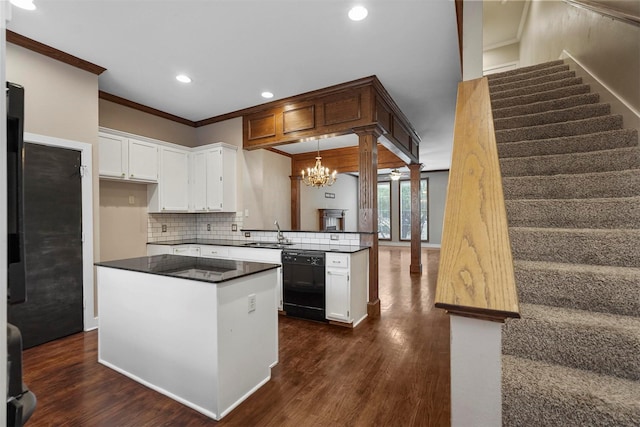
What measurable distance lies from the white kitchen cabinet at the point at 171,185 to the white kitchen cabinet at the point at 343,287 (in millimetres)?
2639

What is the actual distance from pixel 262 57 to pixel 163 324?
8.69 feet

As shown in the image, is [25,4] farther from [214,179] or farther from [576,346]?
[576,346]

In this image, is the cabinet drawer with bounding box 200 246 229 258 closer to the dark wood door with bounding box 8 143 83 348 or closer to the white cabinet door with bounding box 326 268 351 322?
the dark wood door with bounding box 8 143 83 348

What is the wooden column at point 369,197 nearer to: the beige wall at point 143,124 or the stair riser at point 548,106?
the stair riser at point 548,106

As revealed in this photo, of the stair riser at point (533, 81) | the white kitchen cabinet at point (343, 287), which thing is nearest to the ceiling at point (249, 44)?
the stair riser at point (533, 81)

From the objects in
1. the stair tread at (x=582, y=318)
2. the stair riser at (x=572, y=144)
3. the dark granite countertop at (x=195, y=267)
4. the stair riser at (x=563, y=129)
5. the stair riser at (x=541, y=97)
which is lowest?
the stair tread at (x=582, y=318)

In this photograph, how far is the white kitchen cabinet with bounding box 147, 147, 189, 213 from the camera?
14.2ft

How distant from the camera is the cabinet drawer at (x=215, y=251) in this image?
4246mm

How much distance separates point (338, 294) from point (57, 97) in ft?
11.7

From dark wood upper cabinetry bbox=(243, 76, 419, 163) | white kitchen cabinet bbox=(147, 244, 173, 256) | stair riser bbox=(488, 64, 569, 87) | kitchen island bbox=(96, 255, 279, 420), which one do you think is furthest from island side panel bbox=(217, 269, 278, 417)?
stair riser bbox=(488, 64, 569, 87)

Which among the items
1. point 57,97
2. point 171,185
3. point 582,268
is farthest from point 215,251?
point 582,268

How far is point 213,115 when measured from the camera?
15.7 feet

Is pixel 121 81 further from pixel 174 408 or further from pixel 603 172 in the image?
pixel 603 172

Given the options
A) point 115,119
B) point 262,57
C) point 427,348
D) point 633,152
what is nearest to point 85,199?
point 115,119
